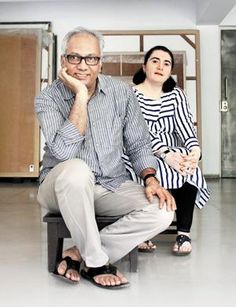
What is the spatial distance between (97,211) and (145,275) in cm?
40

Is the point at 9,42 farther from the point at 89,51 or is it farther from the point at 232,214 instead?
the point at 89,51

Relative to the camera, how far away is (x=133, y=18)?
25.6 feet

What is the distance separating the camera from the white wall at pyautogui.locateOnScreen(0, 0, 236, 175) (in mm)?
7762

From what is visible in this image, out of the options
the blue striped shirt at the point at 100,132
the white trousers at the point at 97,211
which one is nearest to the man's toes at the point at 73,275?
the white trousers at the point at 97,211

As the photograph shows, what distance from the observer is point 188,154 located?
2.86 metres

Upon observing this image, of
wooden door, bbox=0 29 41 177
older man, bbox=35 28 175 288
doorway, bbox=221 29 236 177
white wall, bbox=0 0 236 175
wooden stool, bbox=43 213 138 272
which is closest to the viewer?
older man, bbox=35 28 175 288

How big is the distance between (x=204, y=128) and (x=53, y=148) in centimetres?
597

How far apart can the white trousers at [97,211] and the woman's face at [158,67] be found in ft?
2.82

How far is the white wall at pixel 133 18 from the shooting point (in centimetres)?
776

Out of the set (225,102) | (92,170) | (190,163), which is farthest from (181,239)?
(225,102)

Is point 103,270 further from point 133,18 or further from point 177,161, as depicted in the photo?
point 133,18

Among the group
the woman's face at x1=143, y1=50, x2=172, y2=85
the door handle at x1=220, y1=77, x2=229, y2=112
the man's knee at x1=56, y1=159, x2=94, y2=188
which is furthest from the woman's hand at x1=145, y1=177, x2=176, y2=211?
the door handle at x1=220, y1=77, x2=229, y2=112

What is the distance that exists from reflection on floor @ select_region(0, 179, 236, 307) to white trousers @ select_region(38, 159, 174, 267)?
19cm

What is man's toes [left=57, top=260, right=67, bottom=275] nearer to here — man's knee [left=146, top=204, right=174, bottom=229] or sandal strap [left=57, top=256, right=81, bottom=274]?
sandal strap [left=57, top=256, right=81, bottom=274]
